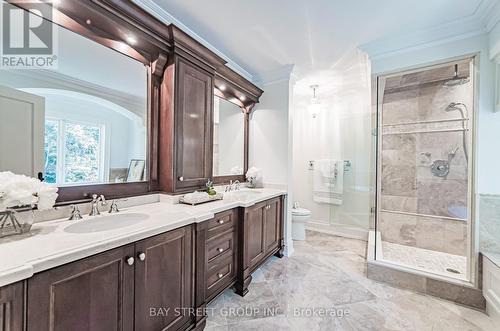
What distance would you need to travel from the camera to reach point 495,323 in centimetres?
165

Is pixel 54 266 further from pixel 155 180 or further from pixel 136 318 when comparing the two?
pixel 155 180

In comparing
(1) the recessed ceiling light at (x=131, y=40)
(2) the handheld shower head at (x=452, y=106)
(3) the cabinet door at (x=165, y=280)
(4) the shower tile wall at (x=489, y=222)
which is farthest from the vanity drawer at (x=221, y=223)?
(2) the handheld shower head at (x=452, y=106)

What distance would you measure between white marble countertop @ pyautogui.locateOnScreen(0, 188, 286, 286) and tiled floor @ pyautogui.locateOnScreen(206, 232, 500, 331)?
3.00ft

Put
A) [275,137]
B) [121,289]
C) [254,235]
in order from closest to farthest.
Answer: [121,289], [254,235], [275,137]

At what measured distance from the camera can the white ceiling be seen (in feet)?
5.69

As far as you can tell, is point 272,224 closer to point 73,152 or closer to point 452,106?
point 73,152

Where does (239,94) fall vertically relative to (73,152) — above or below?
above

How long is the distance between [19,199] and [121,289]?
625 mm

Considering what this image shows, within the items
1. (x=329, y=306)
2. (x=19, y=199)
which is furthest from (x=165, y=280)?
(x=329, y=306)

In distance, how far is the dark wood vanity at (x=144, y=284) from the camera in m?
0.82

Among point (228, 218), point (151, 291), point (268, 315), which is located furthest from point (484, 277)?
point (151, 291)

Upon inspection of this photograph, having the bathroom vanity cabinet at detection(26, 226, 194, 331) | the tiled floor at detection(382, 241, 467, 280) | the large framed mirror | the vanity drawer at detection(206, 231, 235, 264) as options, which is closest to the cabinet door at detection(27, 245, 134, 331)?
the bathroom vanity cabinet at detection(26, 226, 194, 331)

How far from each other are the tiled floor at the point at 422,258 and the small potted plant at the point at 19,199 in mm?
3034

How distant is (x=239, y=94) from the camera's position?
287 cm
